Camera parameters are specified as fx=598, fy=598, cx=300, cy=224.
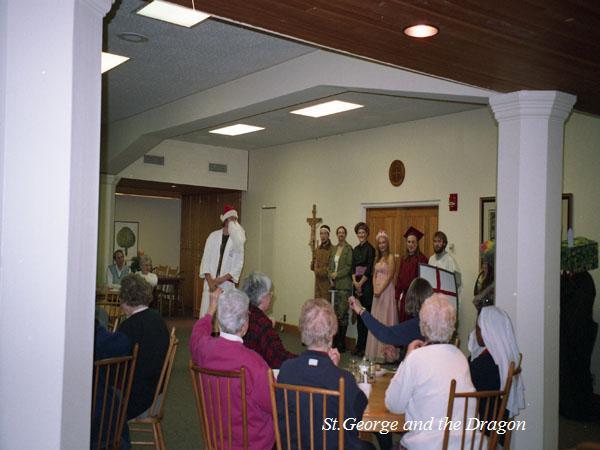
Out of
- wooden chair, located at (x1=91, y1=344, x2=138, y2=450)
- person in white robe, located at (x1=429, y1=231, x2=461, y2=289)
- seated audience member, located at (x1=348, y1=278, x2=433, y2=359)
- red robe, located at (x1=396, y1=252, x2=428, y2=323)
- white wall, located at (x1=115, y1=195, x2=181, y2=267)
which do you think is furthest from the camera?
white wall, located at (x1=115, y1=195, x2=181, y2=267)

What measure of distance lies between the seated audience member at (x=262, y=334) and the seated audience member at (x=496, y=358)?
962mm

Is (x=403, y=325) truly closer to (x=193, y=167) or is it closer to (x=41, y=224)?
(x=41, y=224)

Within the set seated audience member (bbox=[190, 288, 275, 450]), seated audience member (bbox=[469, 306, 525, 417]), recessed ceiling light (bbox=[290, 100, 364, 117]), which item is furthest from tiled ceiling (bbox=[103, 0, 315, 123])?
seated audience member (bbox=[469, 306, 525, 417])

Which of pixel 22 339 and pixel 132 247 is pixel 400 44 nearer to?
pixel 22 339

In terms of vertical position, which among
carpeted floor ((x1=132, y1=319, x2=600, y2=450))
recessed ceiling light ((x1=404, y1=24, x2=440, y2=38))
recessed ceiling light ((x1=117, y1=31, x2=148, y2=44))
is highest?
recessed ceiling light ((x1=117, y1=31, x2=148, y2=44))

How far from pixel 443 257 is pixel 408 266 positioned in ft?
1.59

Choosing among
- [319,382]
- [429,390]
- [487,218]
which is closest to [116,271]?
[487,218]

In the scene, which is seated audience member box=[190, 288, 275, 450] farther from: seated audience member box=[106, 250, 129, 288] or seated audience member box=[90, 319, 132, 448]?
seated audience member box=[106, 250, 129, 288]

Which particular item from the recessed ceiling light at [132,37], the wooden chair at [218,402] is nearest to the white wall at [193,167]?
the recessed ceiling light at [132,37]

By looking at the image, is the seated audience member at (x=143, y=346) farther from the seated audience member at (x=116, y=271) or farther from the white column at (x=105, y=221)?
the white column at (x=105, y=221)

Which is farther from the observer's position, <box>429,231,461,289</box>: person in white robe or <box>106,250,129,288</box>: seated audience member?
<box>106,250,129,288</box>: seated audience member

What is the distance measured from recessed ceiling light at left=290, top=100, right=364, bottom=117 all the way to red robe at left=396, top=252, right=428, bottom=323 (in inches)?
76.0

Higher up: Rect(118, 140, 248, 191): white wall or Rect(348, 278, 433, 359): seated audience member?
Rect(118, 140, 248, 191): white wall

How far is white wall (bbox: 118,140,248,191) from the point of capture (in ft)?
32.2
